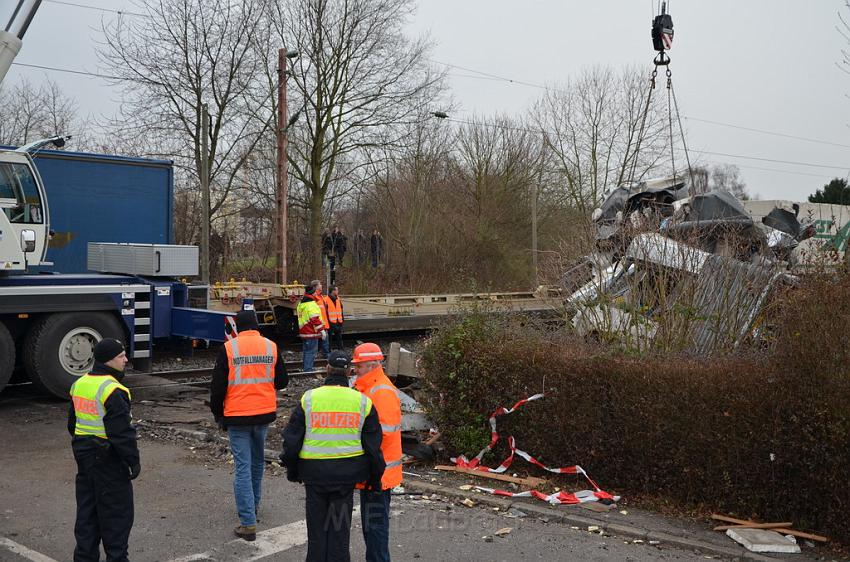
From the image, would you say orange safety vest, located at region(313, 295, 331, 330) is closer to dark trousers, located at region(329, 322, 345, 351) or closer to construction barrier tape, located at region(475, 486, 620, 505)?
dark trousers, located at region(329, 322, 345, 351)

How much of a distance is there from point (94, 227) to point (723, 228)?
11.0 m

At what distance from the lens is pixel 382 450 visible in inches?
201

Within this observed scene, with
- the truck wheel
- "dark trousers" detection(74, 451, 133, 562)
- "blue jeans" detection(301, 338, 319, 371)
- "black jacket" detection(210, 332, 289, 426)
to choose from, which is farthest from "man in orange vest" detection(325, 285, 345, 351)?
"dark trousers" detection(74, 451, 133, 562)

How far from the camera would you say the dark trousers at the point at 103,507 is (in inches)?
204

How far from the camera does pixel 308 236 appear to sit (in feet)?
99.3

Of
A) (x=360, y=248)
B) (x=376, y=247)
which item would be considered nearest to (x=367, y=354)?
(x=376, y=247)

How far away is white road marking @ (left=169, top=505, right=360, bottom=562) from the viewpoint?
5.93 m

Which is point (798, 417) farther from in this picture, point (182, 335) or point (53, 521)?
point (182, 335)

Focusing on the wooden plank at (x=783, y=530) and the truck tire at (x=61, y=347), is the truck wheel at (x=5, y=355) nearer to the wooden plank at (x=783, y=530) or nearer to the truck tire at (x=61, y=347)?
the truck tire at (x=61, y=347)

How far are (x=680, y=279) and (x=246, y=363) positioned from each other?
516 centimetres

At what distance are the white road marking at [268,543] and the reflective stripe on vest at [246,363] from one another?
47.1 inches

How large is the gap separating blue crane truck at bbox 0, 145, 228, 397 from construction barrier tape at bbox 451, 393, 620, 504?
623 centimetres

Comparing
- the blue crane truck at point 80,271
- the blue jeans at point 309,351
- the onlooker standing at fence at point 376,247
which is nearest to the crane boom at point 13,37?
the blue crane truck at point 80,271

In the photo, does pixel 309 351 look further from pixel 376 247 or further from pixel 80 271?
pixel 376 247
